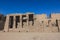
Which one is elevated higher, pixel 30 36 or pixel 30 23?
pixel 30 23

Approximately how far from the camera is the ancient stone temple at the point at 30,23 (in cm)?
2264

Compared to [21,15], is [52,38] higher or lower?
lower

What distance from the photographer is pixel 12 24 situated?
2703 centimetres

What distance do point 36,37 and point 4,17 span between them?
1057 cm

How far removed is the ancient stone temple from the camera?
2264 cm

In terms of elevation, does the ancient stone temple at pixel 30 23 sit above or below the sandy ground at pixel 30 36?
above

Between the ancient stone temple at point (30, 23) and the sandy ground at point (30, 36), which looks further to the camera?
the ancient stone temple at point (30, 23)

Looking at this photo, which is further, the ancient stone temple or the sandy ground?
the ancient stone temple

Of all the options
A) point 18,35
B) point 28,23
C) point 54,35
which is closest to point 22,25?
point 28,23

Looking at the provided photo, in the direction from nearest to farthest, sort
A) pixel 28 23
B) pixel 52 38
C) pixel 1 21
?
pixel 52 38
pixel 28 23
pixel 1 21

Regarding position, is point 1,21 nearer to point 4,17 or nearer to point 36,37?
point 4,17

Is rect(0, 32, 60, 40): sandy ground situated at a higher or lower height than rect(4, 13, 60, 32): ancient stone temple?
lower

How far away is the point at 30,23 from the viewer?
24.4 meters

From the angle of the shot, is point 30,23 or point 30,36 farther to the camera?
point 30,23
